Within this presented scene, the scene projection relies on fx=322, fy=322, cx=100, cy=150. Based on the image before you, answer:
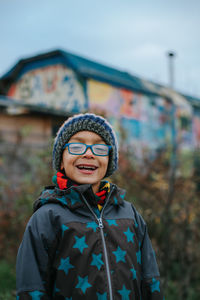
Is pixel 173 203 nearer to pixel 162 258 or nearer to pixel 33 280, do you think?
pixel 162 258

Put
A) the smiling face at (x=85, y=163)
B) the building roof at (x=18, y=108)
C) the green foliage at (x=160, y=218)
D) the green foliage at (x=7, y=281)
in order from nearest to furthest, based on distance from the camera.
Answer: the smiling face at (x=85, y=163) < the green foliage at (x=7, y=281) < the green foliage at (x=160, y=218) < the building roof at (x=18, y=108)

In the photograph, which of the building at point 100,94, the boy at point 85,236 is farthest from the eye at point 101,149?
the building at point 100,94

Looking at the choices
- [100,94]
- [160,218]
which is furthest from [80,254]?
[100,94]

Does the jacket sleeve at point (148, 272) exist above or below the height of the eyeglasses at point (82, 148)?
below

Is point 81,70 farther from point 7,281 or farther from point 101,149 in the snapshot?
point 101,149

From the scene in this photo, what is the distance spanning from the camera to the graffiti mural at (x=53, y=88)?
36.9 ft

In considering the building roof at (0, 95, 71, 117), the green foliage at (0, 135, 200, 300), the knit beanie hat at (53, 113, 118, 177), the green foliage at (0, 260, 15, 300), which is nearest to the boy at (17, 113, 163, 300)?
the knit beanie hat at (53, 113, 118, 177)

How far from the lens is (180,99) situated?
50.1 feet

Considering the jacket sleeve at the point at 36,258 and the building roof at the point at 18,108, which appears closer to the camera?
the jacket sleeve at the point at 36,258

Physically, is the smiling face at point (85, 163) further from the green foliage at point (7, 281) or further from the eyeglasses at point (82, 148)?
the green foliage at point (7, 281)

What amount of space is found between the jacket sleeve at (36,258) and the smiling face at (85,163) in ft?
1.06

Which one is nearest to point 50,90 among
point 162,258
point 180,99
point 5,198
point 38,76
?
point 38,76

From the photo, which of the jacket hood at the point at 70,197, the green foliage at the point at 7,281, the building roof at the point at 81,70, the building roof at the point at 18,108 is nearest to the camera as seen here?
the jacket hood at the point at 70,197

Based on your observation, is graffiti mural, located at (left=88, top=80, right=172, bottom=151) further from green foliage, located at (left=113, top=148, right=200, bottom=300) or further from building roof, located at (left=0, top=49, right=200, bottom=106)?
green foliage, located at (left=113, top=148, right=200, bottom=300)
